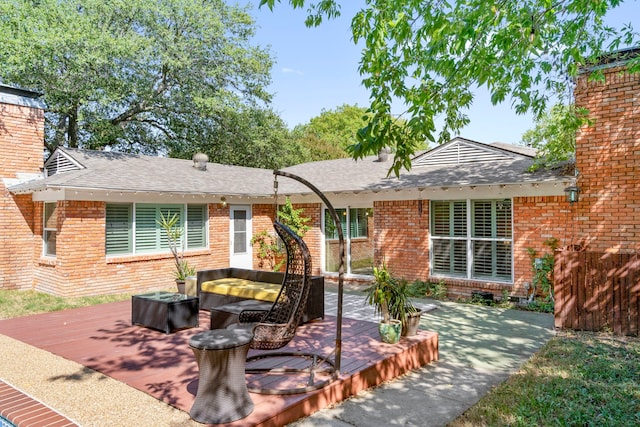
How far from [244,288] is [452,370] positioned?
411 cm

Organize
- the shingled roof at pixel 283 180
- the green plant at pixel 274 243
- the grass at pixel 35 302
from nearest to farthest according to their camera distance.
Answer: the grass at pixel 35 302
the shingled roof at pixel 283 180
the green plant at pixel 274 243

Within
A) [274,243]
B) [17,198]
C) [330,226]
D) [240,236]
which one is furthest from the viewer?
[274,243]

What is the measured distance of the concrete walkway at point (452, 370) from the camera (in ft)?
13.5

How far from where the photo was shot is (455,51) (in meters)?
5.57

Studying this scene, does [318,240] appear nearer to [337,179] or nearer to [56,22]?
[337,179]

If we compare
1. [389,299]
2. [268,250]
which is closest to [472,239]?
[389,299]

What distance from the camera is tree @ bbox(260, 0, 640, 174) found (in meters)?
4.31

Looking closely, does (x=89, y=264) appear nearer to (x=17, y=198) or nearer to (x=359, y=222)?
(x=17, y=198)

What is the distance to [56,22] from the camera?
13.6m

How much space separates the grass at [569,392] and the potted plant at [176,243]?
7.85m

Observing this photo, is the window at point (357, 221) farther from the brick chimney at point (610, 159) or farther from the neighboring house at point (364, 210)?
the brick chimney at point (610, 159)

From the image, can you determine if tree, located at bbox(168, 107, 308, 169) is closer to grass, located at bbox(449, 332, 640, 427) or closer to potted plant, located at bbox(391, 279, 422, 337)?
potted plant, located at bbox(391, 279, 422, 337)

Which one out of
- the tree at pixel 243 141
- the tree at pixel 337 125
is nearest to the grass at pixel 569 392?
the tree at pixel 243 141

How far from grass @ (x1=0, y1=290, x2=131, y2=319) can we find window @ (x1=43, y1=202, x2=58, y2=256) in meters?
1.17
